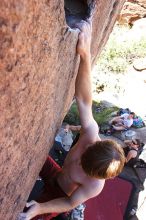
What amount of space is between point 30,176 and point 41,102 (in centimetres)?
60

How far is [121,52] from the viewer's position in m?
12.3

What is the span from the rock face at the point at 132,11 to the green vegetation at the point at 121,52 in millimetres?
1132

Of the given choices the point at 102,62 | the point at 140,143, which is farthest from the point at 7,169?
the point at 102,62

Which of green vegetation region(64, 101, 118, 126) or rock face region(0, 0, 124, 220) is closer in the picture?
rock face region(0, 0, 124, 220)

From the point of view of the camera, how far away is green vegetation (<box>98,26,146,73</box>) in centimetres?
1184

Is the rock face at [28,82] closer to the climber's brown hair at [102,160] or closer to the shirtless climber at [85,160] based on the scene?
the shirtless climber at [85,160]

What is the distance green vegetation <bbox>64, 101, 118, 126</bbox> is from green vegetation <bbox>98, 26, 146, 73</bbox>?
2539 mm

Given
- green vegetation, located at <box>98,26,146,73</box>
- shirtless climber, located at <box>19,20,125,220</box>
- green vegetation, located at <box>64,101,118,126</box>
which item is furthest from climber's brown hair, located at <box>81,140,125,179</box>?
green vegetation, located at <box>98,26,146,73</box>

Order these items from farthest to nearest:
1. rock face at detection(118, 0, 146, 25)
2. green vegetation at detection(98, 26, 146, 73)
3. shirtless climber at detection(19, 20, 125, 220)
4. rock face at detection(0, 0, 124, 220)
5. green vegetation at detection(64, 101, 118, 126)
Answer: rock face at detection(118, 0, 146, 25)
green vegetation at detection(98, 26, 146, 73)
green vegetation at detection(64, 101, 118, 126)
shirtless climber at detection(19, 20, 125, 220)
rock face at detection(0, 0, 124, 220)

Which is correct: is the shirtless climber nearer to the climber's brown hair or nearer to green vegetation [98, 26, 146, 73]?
the climber's brown hair

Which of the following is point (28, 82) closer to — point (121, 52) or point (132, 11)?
point (121, 52)

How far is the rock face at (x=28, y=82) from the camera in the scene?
55.6 inches

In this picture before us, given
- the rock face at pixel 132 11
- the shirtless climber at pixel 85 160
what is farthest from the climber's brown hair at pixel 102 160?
the rock face at pixel 132 11

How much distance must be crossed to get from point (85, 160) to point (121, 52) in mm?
10119
